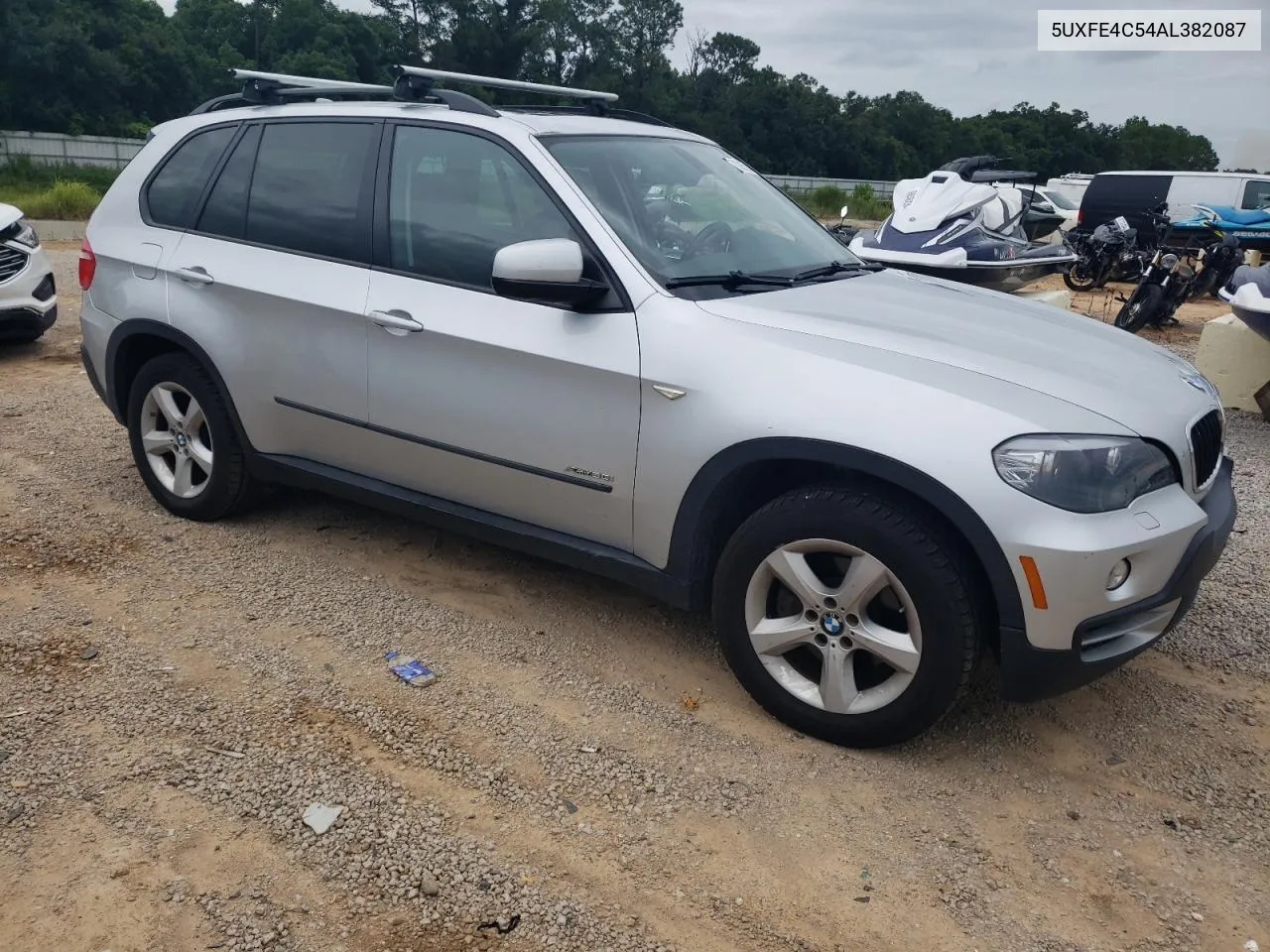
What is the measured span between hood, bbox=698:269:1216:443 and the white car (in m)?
6.62

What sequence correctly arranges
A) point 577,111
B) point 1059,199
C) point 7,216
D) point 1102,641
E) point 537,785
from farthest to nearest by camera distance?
1. point 1059,199
2. point 7,216
3. point 577,111
4. point 537,785
5. point 1102,641

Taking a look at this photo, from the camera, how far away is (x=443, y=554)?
453 cm

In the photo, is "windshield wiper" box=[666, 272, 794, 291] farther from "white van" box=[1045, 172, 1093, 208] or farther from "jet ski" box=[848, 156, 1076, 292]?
"white van" box=[1045, 172, 1093, 208]

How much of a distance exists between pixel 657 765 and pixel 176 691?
5.14 ft

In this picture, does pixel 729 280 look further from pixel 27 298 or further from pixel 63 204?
pixel 63 204

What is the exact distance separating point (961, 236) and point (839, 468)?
23.8 feet

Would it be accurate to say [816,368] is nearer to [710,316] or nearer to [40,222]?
[710,316]

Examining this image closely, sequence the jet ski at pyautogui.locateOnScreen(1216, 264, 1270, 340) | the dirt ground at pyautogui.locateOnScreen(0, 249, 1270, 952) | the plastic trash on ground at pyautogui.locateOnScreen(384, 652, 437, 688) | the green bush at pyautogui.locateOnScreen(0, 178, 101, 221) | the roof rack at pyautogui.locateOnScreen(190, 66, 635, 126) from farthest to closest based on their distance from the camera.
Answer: the green bush at pyautogui.locateOnScreen(0, 178, 101, 221) → the jet ski at pyautogui.locateOnScreen(1216, 264, 1270, 340) → the roof rack at pyautogui.locateOnScreen(190, 66, 635, 126) → the plastic trash on ground at pyautogui.locateOnScreen(384, 652, 437, 688) → the dirt ground at pyautogui.locateOnScreen(0, 249, 1270, 952)

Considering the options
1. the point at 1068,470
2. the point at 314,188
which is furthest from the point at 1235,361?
the point at 314,188

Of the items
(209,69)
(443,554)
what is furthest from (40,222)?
(209,69)

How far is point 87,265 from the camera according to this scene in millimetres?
4812

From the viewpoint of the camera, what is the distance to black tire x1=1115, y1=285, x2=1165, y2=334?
10.9 m

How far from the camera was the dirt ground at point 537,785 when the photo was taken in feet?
8.18

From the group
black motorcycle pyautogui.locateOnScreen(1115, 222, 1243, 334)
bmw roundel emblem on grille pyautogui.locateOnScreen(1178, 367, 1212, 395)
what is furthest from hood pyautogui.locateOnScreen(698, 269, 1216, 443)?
black motorcycle pyautogui.locateOnScreen(1115, 222, 1243, 334)
